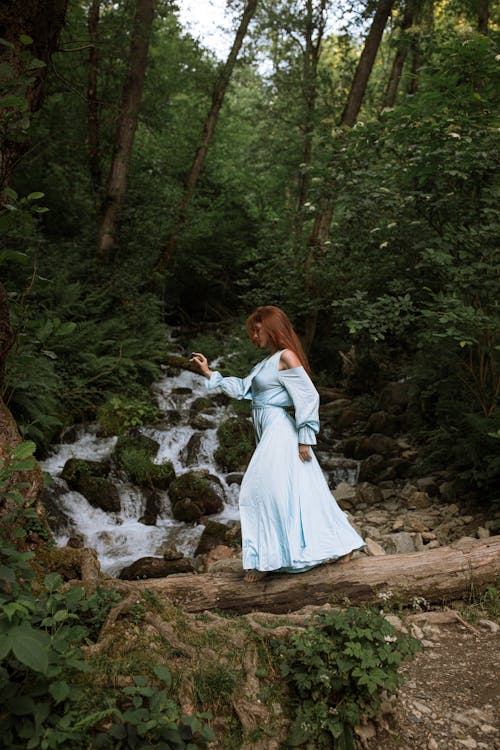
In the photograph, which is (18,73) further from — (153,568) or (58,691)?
(153,568)

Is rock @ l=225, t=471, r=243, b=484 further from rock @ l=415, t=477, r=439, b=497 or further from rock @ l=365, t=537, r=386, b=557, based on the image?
rock @ l=365, t=537, r=386, b=557

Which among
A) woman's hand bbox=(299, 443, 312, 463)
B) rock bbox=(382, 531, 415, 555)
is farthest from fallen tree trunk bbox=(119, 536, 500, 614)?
Answer: rock bbox=(382, 531, 415, 555)

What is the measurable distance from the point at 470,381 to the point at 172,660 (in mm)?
6075

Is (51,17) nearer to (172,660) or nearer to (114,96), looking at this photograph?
(172,660)

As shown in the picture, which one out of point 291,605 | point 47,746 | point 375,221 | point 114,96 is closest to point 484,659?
point 291,605

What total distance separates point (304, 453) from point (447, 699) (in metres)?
1.78

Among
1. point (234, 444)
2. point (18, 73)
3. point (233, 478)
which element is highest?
point (18, 73)

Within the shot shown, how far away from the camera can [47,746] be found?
188cm

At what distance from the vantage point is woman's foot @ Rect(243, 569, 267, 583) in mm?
3977

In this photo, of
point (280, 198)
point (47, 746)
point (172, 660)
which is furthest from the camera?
point (280, 198)

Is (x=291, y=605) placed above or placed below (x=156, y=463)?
above

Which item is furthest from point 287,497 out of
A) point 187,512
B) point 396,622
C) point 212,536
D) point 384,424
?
point 384,424

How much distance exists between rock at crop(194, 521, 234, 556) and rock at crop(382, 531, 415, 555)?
6.93ft

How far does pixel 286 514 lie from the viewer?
154 inches
